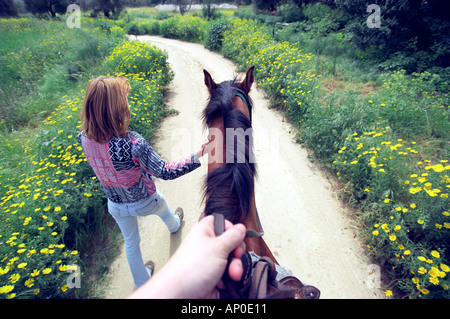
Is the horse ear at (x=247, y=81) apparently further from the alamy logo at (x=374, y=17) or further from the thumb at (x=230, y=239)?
the alamy logo at (x=374, y=17)

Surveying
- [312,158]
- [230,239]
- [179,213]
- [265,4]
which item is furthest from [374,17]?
[265,4]

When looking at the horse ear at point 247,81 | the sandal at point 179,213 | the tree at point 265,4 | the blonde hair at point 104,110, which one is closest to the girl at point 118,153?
the blonde hair at point 104,110

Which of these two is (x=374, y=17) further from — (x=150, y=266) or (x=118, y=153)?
(x=150, y=266)

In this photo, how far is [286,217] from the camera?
296 cm

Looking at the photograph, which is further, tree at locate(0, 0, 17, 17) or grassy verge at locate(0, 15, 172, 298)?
tree at locate(0, 0, 17, 17)

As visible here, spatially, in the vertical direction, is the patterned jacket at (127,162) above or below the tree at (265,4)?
below

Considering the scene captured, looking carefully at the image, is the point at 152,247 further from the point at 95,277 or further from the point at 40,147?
the point at 40,147

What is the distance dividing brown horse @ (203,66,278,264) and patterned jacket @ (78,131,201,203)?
29 centimetres

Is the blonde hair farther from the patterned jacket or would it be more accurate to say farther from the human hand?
the human hand

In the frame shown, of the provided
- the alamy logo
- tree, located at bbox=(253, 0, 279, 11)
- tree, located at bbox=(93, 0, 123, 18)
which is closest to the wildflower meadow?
the alamy logo

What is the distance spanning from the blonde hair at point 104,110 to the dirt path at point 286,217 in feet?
2.56

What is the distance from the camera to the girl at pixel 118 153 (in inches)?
56.1

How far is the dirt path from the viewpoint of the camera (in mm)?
2295

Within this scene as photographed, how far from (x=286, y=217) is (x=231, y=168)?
2056 millimetres
